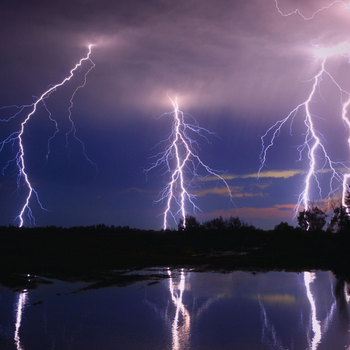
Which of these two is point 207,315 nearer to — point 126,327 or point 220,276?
point 126,327

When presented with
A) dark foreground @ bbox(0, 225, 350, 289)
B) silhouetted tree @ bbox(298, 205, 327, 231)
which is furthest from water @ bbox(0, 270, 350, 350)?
silhouetted tree @ bbox(298, 205, 327, 231)

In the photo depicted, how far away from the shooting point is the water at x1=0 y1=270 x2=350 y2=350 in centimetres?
588

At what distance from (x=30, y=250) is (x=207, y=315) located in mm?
19103

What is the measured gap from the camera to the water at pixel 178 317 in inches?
232

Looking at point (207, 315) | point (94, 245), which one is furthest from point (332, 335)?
point (94, 245)

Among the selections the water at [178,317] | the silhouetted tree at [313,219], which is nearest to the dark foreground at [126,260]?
the water at [178,317]

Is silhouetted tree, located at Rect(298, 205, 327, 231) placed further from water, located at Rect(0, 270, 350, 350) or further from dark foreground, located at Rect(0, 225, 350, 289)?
water, located at Rect(0, 270, 350, 350)

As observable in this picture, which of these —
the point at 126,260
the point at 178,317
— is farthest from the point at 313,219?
the point at 178,317

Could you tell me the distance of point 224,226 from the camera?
222ft

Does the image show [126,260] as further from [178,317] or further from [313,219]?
[313,219]

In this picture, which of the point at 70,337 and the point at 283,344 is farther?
the point at 70,337

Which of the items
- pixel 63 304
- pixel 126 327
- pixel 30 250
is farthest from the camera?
pixel 30 250

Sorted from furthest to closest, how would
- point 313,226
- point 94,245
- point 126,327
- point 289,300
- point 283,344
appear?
point 313,226 → point 94,245 → point 289,300 → point 126,327 → point 283,344

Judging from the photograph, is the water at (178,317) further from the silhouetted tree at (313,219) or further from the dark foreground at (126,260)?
the silhouetted tree at (313,219)
